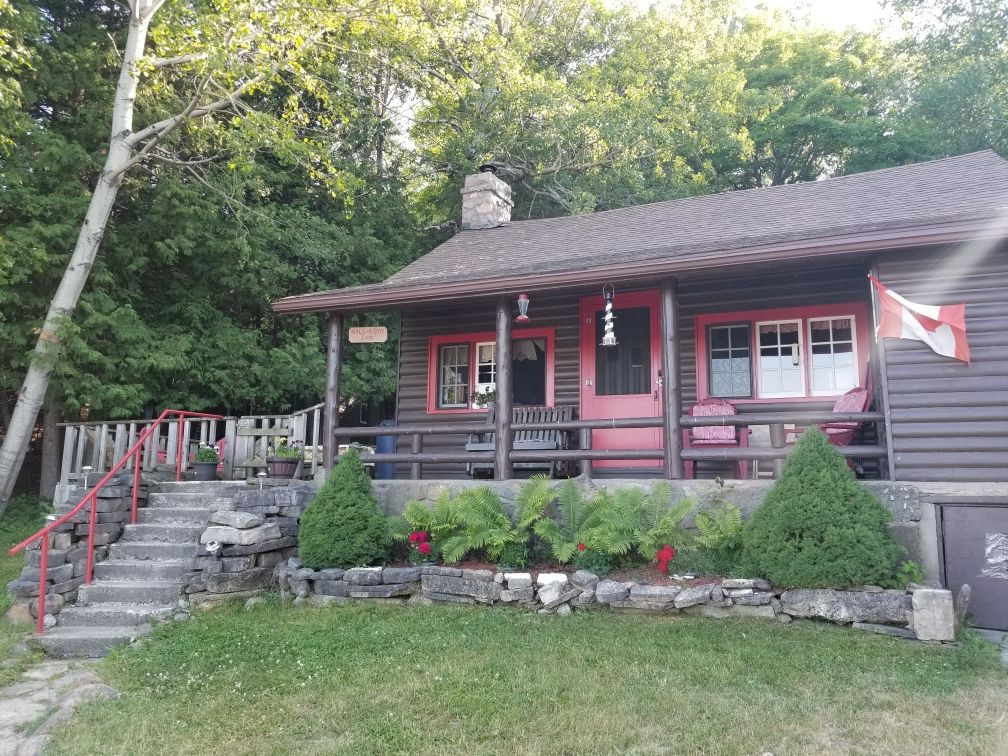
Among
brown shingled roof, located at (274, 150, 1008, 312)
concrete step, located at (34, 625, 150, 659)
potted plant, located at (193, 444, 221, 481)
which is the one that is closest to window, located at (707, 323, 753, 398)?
brown shingled roof, located at (274, 150, 1008, 312)

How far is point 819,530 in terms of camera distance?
17.9ft

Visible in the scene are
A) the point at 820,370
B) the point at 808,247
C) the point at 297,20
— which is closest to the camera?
the point at 808,247

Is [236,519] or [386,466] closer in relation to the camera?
[236,519]

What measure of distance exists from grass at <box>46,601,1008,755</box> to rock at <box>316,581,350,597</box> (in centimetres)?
81

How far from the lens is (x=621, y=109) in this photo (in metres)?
17.3

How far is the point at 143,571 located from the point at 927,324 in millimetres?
7612

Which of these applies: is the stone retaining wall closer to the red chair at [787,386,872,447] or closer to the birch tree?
the red chair at [787,386,872,447]

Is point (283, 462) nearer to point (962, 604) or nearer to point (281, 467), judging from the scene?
point (281, 467)

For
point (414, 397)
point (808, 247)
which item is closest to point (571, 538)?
point (808, 247)

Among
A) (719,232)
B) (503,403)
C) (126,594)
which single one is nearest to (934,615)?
(503,403)

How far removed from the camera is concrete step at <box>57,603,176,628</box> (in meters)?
6.21

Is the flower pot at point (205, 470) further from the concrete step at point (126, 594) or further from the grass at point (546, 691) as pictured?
the grass at point (546, 691)

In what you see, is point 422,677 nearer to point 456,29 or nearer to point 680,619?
point 680,619

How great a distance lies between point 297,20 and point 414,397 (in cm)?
725
